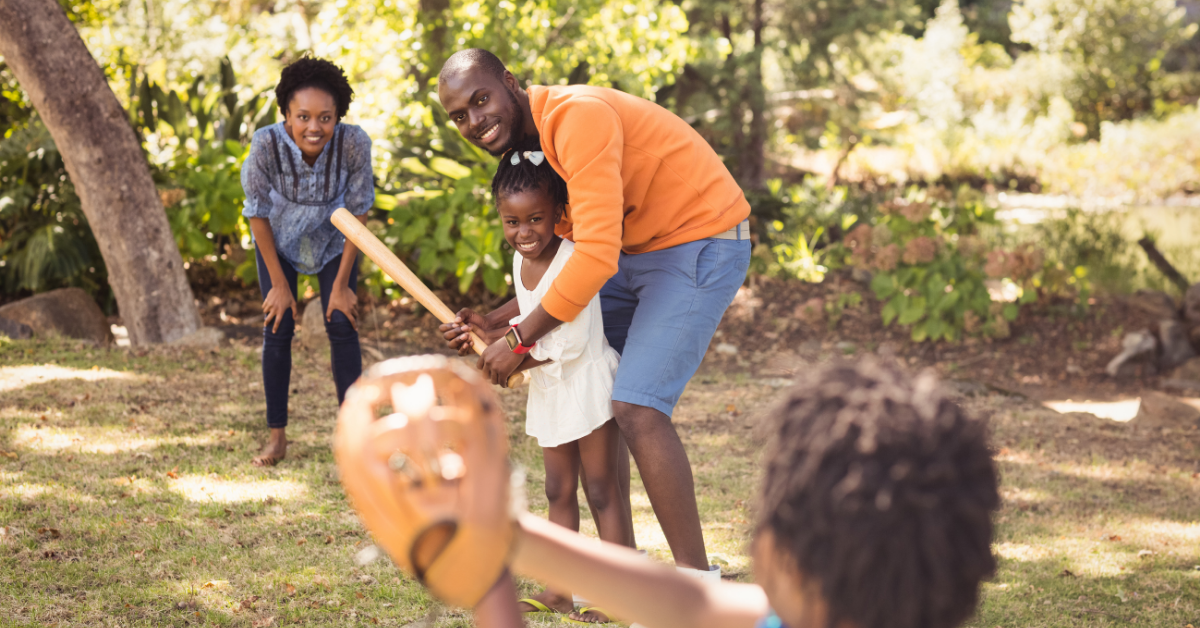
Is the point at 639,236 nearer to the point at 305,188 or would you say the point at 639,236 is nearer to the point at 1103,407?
the point at 305,188

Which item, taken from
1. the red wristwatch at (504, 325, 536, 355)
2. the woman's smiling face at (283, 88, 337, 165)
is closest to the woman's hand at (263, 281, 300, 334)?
the woman's smiling face at (283, 88, 337, 165)

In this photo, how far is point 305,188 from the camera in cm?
370

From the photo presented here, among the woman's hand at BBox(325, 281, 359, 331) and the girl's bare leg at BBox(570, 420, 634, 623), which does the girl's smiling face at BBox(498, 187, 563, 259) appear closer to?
the girl's bare leg at BBox(570, 420, 634, 623)

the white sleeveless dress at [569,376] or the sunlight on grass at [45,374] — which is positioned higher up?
the white sleeveless dress at [569,376]

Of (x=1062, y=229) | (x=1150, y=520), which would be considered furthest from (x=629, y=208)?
(x=1062, y=229)

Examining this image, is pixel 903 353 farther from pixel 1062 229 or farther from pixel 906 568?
pixel 906 568

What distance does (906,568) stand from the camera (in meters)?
0.95

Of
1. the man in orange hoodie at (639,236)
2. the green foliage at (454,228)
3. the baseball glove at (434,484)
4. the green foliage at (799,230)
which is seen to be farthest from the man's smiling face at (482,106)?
the green foliage at (799,230)

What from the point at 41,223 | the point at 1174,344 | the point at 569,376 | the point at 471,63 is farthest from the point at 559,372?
the point at 1174,344

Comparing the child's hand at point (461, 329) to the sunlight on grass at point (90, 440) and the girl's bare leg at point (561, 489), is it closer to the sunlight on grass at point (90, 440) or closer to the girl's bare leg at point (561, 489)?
the girl's bare leg at point (561, 489)

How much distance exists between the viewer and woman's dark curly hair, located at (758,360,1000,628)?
94cm

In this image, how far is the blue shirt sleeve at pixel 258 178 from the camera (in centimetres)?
361

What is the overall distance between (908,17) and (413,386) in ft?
40.7

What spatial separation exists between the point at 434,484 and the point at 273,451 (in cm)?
322
